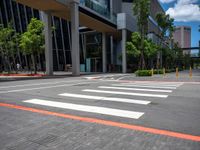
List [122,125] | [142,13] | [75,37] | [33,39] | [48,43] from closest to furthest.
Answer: [122,125] < [75,37] < [33,39] < [48,43] < [142,13]

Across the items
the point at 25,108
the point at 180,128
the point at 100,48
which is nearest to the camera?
the point at 180,128

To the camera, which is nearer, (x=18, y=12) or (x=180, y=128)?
(x=180, y=128)

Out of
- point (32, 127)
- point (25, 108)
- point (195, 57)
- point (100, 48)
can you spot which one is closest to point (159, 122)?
point (32, 127)

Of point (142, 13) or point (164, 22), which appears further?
point (164, 22)

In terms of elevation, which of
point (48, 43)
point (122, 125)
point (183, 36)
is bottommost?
point (122, 125)

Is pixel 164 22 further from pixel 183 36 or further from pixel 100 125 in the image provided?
pixel 183 36

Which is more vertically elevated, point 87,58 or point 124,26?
point 124,26

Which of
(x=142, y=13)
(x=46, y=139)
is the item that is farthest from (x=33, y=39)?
(x=46, y=139)

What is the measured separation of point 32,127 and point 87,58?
124ft

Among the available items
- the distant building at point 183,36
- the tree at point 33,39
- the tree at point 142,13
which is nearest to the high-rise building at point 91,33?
the tree at point 142,13

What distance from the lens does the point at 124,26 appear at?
112 ft

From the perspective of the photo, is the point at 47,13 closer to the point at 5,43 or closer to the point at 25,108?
the point at 5,43

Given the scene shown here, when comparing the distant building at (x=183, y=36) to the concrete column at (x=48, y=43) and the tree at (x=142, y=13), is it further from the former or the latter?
the concrete column at (x=48, y=43)

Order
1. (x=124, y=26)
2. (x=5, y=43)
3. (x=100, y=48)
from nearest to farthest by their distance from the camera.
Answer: (x=5, y=43) → (x=124, y=26) → (x=100, y=48)
